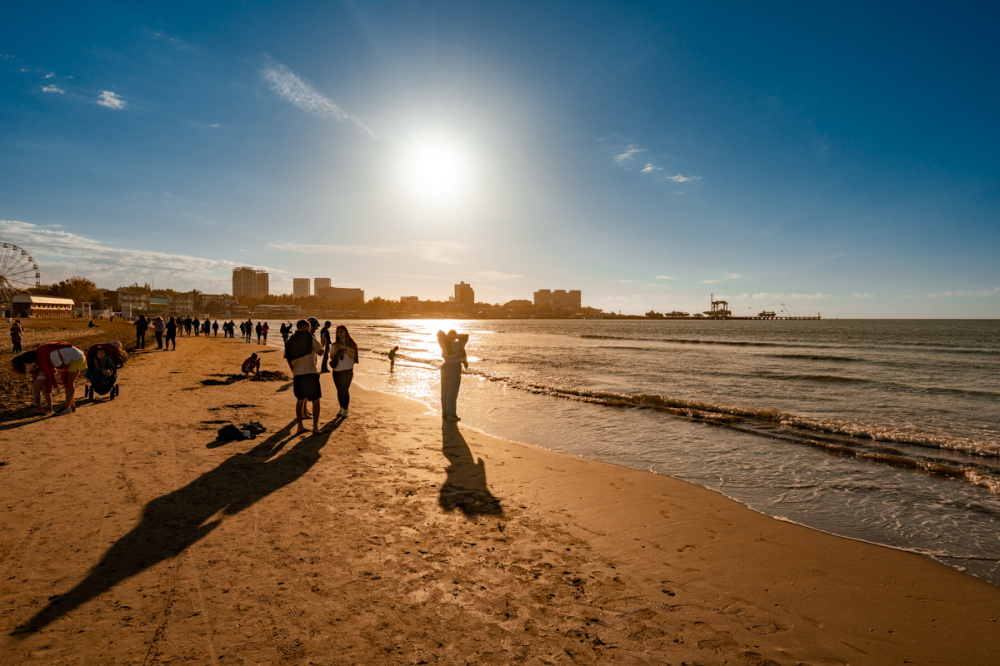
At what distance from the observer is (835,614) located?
11.2 ft

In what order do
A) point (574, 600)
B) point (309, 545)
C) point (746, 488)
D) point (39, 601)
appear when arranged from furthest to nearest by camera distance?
point (746, 488), point (309, 545), point (574, 600), point (39, 601)

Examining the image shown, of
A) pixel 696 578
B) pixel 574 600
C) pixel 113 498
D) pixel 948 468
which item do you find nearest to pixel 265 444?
pixel 113 498

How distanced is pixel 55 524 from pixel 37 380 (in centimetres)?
643

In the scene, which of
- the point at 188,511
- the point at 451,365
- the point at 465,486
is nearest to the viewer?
the point at 188,511

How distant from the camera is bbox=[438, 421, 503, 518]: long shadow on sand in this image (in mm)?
5109

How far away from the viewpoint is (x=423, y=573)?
365 cm

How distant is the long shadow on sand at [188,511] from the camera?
3.21 meters

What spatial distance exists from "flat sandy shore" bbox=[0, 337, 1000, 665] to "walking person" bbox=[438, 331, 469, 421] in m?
3.53

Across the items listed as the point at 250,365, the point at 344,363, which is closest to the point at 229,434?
the point at 344,363

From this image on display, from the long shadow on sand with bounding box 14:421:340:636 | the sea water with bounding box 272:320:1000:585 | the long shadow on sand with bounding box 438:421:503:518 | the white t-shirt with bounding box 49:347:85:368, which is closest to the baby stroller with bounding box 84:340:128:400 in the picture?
the white t-shirt with bounding box 49:347:85:368

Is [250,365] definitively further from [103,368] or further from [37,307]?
[37,307]

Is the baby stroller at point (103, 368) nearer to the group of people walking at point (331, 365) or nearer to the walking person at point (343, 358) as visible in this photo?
the group of people walking at point (331, 365)

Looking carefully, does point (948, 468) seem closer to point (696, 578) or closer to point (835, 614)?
point (835, 614)

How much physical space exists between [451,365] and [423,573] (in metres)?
6.41
